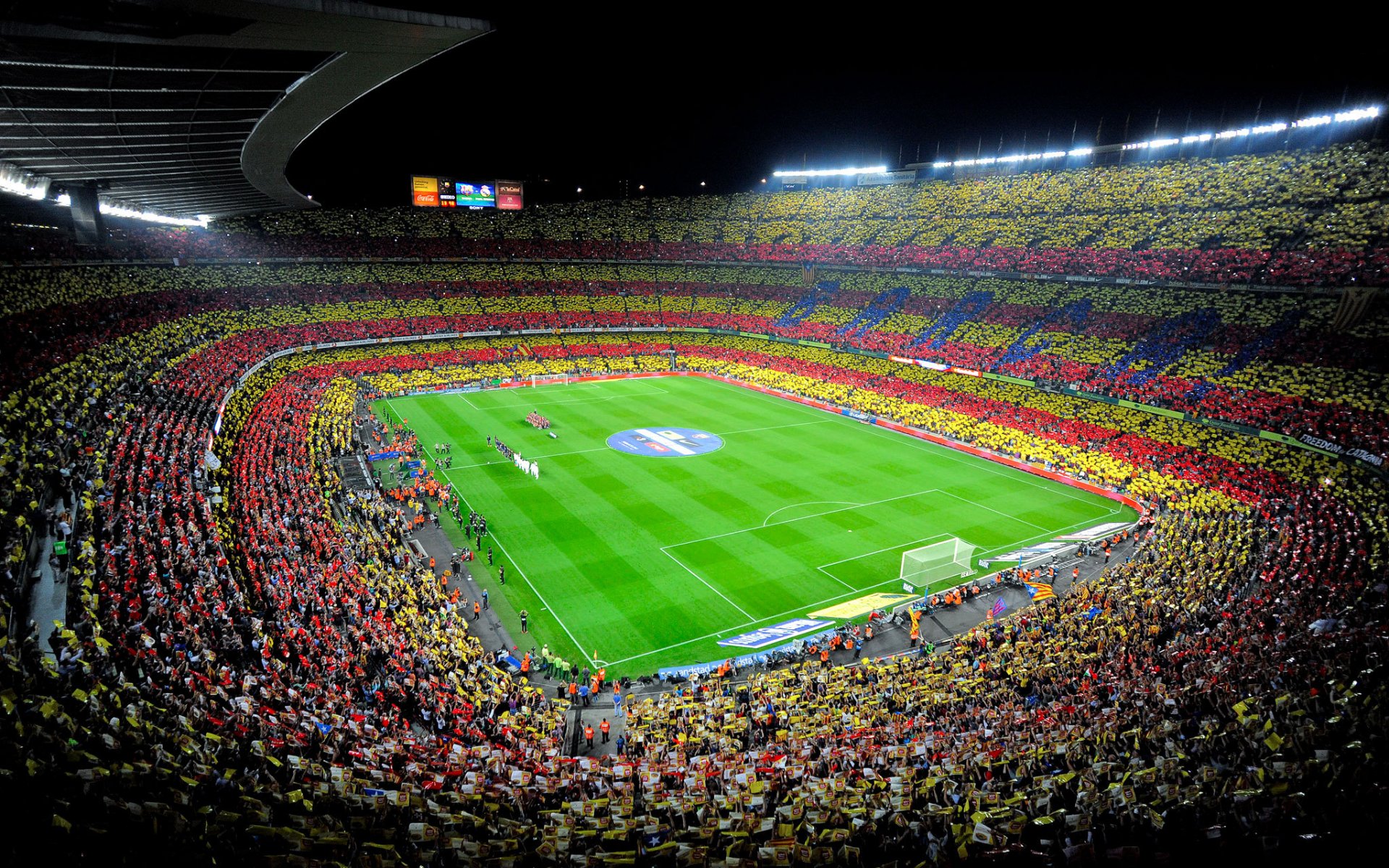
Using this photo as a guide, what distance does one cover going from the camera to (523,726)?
1568 centimetres

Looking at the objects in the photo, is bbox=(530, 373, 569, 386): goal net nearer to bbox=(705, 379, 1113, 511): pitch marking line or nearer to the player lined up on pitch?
bbox=(705, 379, 1113, 511): pitch marking line

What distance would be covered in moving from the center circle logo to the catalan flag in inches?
796

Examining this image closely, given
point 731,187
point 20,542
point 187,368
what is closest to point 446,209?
point 731,187

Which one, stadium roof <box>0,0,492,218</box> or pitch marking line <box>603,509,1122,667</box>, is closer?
stadium roof <box>0,0,492,218</box>

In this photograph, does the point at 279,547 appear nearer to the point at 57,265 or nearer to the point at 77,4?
the point at 77,4

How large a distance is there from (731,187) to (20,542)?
82.2m

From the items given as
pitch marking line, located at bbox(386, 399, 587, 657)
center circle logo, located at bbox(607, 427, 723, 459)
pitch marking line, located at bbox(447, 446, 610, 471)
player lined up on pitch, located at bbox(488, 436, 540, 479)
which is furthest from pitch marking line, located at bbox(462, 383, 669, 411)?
pitch marking line, located at bbox(386, 399, 587, 657)

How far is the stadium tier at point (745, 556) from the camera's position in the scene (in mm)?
8984

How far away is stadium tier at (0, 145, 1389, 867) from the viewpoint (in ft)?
29.5

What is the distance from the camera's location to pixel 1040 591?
79.6 feet

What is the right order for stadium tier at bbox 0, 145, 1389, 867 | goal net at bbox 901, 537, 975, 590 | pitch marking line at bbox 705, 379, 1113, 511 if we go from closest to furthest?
stadium tier at bbox 0, 145, 1389, 867 < goal net at bbox 901, 537, 975, 590 < pitch marking line at bbox 705, 379, 1113, 511

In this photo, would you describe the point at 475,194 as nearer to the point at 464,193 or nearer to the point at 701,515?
the point at 464,193

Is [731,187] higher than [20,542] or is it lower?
higher

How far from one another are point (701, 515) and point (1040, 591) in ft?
46.2
